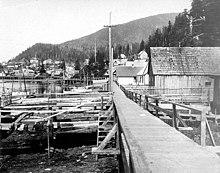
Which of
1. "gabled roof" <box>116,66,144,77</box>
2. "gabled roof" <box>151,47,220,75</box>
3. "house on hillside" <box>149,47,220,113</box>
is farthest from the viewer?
"gabled roof" <box>116,66,144,77</box>

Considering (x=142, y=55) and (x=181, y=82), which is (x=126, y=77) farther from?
(x=142, y=55)

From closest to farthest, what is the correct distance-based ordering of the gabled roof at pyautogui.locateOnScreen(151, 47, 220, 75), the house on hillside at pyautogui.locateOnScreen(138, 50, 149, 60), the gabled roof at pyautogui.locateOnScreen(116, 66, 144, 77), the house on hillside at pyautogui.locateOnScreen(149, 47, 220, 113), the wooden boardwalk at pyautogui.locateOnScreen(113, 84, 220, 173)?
the wooden boardwalk at pyautogui.locateOnScreen(113, 84, 220, 173), the house on hillside at pyautogui.locateOnScreen(149, 47, 220, 113), the gabled roof at pyautogui.locateOnScreen(151, 47, 220, 75), the gabled roof at pyautogui.locateOnScreen(116, 66, 144, 77), the house on hillside at pyautogui.locateOnScreen(138, 50, 149, 60)

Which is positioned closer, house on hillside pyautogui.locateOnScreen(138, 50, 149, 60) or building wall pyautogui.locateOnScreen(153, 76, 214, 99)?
building wall pyautogui.locateOnScreen(153, 76, 214, 99)

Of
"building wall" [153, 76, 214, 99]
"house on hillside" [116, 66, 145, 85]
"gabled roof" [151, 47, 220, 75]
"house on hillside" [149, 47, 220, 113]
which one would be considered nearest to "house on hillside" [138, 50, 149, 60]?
"house on hillside" [116, 66, 145, 85]

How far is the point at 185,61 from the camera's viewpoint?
35.2 meters

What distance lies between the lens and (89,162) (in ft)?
41.0

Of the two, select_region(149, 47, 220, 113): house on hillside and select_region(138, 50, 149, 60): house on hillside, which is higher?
select_region(138, 50, 149, 60): house on hillside

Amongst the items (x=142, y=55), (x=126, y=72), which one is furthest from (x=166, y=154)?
(x=142, y=55)

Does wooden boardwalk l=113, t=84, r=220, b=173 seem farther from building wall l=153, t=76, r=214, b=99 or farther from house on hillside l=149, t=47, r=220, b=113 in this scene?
building wall l=153, t=76, r=214, b=99

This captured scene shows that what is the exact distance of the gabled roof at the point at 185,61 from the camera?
112ft

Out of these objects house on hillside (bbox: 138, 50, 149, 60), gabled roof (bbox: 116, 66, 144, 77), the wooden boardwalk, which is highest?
house on hillside (bbox: 138, 50, 149, 60)

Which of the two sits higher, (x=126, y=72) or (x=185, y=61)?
(x=185, y=61)

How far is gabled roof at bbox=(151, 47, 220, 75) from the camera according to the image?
3412 centimetres

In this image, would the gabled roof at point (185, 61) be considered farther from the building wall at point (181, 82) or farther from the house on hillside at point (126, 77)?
the house on hillside at point (126, 77)
